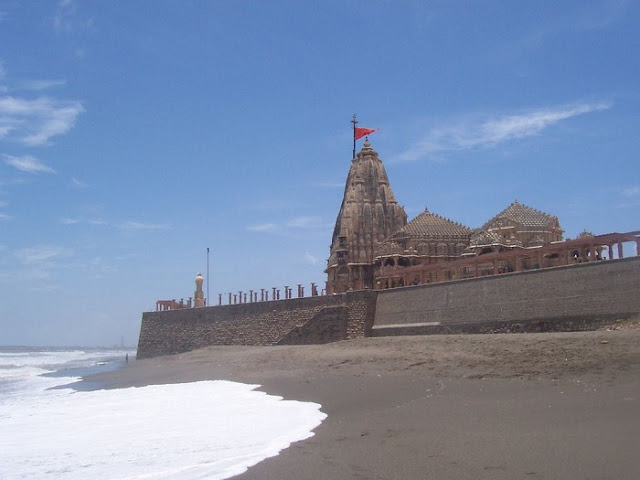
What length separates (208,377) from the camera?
80.2 ft

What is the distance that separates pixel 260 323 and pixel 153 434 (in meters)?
25.1

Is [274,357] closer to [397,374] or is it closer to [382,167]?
[397,374]

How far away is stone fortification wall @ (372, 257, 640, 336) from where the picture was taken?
1911cm

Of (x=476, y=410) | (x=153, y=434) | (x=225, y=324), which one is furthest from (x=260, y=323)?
(x=476, y=410)

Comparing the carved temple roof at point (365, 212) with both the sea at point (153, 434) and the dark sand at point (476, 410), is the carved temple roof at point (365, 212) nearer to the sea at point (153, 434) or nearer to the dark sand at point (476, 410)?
the dark sand at point (476, 410)

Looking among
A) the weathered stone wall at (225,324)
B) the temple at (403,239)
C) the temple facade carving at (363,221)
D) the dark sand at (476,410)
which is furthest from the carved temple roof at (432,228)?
the dark sand at (476,410)

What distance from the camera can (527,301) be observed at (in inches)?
870

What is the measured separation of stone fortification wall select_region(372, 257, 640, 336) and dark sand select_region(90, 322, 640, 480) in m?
1.74

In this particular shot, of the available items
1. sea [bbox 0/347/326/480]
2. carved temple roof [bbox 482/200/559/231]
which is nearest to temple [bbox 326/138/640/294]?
carved temple roof [bbox 482/200/559/231]

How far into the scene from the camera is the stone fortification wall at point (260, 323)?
3142cm

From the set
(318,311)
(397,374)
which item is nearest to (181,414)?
(397,374)

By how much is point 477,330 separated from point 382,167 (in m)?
25.2

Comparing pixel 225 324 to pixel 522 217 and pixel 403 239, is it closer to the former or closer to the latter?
pixel 403 239

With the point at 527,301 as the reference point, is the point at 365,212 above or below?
above
